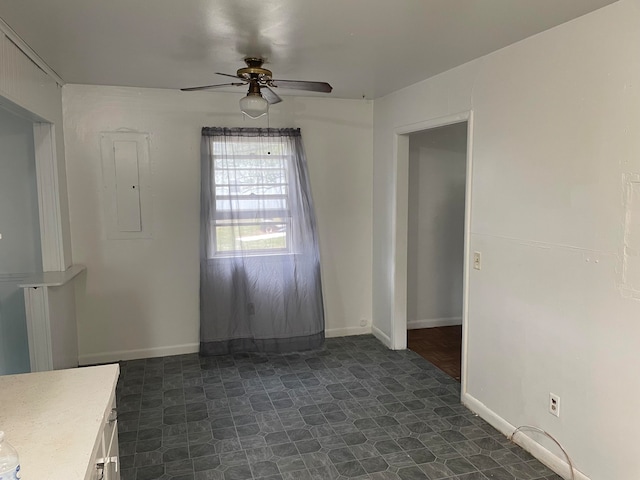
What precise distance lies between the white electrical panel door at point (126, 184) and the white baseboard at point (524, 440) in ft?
9.89

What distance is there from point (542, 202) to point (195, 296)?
3.04 metres

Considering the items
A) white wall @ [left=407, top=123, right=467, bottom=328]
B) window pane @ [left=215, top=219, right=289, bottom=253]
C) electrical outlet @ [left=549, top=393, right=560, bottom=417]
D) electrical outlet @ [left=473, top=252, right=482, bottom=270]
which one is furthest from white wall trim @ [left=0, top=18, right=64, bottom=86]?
electrical outlet @ [left=549, top=393, right=560, bottom=417]

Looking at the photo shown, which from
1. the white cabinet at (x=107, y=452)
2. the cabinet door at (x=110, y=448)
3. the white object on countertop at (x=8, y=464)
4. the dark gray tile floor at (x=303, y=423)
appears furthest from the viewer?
the dark gray tile floor at (x=303, y=423)

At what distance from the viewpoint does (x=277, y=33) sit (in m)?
2.47

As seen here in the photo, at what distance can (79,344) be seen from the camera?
13.1 ft

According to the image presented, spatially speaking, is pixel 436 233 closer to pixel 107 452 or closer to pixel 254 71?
pixel 254 71

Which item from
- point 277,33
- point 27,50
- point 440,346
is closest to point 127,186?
point 27,50

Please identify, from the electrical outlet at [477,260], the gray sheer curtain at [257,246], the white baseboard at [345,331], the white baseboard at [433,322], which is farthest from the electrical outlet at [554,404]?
the white baseboard at [433,322]

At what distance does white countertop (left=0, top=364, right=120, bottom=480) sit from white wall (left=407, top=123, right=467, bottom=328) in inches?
145

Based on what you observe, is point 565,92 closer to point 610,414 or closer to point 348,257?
point 610,414

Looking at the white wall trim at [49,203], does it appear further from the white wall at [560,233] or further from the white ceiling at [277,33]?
the white wall at [560,233]

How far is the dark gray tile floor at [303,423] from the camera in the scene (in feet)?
8.25

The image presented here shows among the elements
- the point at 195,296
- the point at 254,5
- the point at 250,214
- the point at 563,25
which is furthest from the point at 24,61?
the point at 563,25

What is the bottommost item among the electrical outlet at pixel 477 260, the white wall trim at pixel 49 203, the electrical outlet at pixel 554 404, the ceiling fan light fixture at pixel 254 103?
the electrical outlet at pixel 554 404
